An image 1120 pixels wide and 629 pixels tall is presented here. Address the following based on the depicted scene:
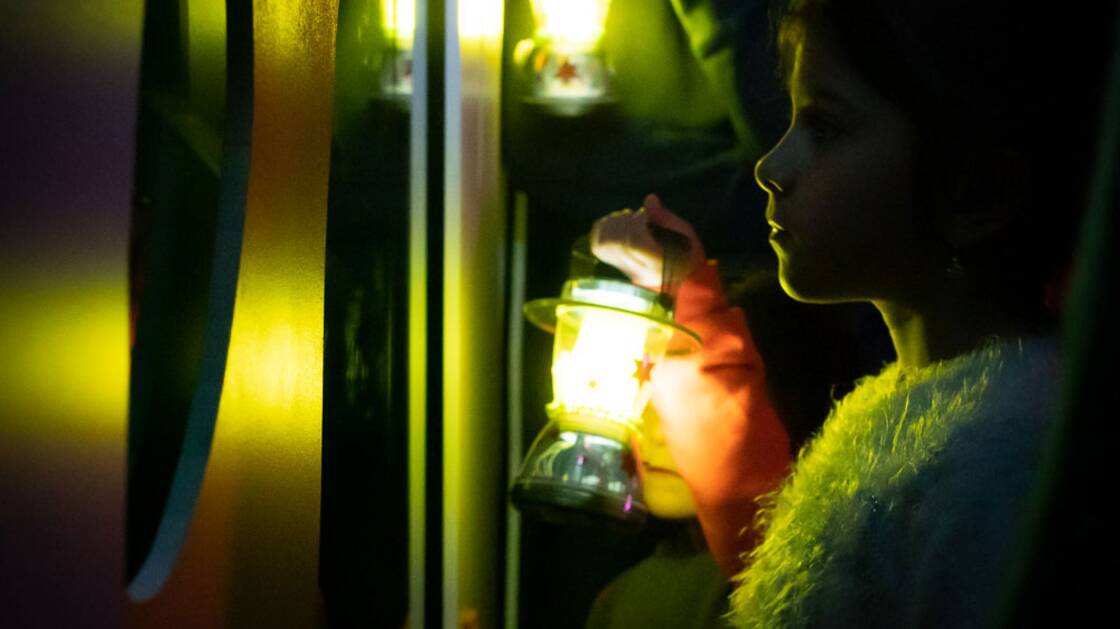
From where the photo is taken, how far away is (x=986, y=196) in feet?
2.49

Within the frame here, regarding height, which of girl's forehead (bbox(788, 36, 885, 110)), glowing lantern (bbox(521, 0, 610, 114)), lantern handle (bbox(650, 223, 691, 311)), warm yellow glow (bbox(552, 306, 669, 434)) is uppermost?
glowing lantern (bbox(521, 0, 610, 114))

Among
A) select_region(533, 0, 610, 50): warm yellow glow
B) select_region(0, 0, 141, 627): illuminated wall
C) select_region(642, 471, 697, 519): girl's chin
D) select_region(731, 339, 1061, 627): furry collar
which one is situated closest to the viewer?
select_region(0, 0, 141, 627): illuminated wall

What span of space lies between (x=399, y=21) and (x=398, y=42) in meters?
0.02

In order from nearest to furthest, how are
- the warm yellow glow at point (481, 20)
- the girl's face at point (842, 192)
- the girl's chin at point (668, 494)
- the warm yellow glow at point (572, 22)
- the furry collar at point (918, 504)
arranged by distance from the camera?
the furry collar at point (918, 504), the girl's face at point (842, 192), the warm yellow glow at point (481, 20), the girl's chin at point (668, 494), the warm yellow glow at point (572, 22)

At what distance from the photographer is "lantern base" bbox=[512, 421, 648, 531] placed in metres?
1.17

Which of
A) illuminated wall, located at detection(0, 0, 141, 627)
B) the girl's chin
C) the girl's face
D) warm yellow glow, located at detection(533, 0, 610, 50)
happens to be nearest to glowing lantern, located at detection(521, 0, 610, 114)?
warm yellow glow, located at detection(533, 0, 610, 50)

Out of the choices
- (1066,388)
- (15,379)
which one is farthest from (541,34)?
(1066,388)

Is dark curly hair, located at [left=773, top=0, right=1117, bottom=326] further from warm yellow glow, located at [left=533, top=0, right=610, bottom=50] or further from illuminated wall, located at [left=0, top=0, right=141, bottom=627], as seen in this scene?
warm yellow glow, located at [left=533, top=0, right=610, bottom=50]

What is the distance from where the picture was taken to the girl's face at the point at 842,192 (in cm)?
81

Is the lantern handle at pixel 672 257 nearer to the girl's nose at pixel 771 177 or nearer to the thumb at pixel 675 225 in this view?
the thumb at pixel 675 225

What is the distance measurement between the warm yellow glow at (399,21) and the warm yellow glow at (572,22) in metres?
0.39

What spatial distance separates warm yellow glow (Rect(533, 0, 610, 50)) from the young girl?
600mm

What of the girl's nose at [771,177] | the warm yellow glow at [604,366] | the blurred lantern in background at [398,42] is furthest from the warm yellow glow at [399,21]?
the girl's nose at [771,177]

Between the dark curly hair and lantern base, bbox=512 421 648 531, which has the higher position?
the dark curly hair
